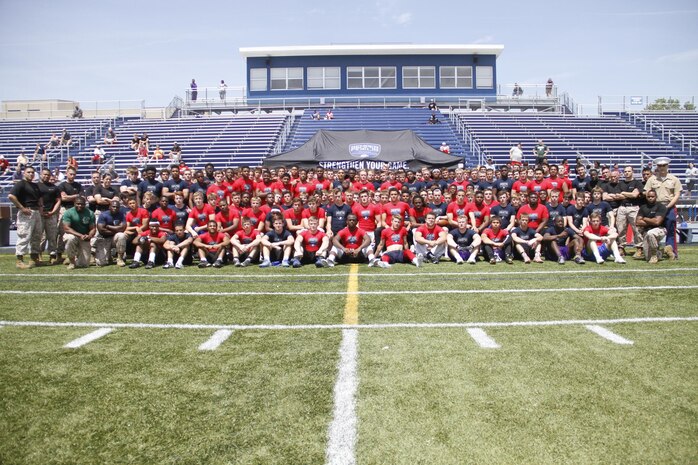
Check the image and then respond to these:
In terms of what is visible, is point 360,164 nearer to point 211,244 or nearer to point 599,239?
point 211,244

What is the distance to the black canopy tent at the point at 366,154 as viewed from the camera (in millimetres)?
15922

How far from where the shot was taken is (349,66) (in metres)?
33.9

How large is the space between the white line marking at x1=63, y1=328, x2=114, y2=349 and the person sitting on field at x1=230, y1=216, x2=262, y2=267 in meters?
4.72

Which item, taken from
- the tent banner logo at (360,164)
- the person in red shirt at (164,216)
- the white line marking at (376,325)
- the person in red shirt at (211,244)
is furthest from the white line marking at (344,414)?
the tent banner logo at (360,164)

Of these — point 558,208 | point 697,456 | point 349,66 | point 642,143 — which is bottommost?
point 697,456

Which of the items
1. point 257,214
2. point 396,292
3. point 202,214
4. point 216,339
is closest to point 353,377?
point 216,339

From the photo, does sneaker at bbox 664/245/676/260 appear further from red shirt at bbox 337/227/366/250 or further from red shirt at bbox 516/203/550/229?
red shirt at bbox 337/227/366/250

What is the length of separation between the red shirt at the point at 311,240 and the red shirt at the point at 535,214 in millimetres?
3910

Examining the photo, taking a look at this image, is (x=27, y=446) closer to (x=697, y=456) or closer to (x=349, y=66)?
(x=697, y=456)

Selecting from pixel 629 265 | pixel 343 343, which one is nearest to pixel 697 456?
pixel 343 343

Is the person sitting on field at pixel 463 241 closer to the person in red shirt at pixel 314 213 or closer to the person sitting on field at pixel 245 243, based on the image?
the person in red shirt at pixel 314 213

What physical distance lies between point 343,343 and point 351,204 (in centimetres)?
632

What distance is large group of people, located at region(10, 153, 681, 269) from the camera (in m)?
9.78

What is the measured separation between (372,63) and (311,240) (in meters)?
26.6
